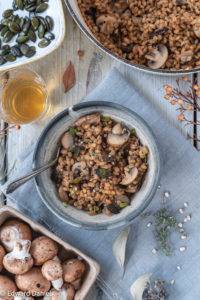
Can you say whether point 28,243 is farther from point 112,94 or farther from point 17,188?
point 112,94

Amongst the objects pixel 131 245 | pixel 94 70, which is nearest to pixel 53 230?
pixel 131 245

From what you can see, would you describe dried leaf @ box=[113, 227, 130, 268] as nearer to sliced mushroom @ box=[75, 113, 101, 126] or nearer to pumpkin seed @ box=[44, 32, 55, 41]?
sliced mushroom @ box=[75, 113, 101, 126]

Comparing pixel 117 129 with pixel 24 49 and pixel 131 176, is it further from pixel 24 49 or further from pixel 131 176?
pixel 24 49

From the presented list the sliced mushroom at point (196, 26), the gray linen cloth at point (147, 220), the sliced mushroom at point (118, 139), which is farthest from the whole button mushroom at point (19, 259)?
Result: the sliced mushroom at point (196, 26)

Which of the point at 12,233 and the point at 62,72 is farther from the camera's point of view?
the point at 62,72

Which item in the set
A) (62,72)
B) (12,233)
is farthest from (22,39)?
(12,233)

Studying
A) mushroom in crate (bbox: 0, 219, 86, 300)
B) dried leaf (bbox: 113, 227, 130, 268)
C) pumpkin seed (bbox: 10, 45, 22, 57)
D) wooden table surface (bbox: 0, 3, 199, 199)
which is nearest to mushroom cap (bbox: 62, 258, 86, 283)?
mushroom in crate (bbox: 0, 219, 86, 300)
